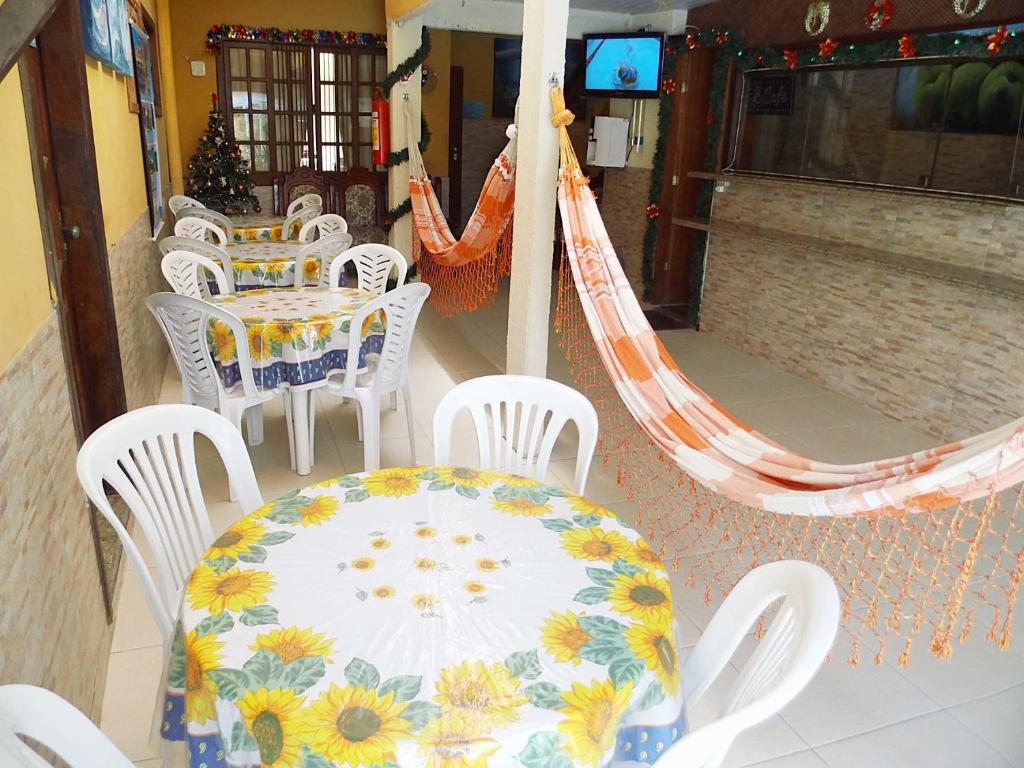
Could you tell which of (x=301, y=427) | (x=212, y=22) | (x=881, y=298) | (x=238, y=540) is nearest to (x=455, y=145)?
(x=212, y=22)

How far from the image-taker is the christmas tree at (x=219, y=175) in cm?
605

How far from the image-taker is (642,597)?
4.21 feet

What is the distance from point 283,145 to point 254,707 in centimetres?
644

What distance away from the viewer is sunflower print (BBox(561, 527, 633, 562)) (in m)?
1.40

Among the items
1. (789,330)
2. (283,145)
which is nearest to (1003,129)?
(789,330)

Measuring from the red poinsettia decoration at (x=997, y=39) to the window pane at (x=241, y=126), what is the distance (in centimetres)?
543

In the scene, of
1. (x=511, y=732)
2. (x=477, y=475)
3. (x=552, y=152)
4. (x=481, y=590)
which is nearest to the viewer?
(x=511, y=732)

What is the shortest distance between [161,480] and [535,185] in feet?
5.88

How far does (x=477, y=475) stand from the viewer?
5.64 feet

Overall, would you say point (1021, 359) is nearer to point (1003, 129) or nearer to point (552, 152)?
point (1003, 129)

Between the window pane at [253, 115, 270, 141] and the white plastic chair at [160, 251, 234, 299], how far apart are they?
328 centimetres

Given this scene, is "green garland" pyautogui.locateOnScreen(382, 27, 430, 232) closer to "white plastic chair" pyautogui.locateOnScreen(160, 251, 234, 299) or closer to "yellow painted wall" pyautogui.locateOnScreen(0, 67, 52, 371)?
"white plastic chair" pyautogui.locateOnScreen(160, 251, 234, 299)

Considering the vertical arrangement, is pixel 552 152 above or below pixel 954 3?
below

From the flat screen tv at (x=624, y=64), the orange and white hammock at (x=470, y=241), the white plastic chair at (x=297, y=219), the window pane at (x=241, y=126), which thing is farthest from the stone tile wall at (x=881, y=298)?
the window pane at (x=241, y=126)
